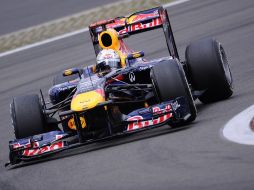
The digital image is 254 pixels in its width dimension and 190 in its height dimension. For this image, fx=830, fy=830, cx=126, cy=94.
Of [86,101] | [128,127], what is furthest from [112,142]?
[86,101]

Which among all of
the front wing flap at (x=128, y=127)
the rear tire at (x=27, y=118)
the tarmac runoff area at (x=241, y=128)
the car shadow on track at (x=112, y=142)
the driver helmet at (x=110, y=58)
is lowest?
the car shadow on track at (x=112, y=142)

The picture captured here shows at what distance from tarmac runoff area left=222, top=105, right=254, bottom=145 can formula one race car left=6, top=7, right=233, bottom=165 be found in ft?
2.07

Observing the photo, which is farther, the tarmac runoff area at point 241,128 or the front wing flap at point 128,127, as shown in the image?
the front wing flap at point 128,127

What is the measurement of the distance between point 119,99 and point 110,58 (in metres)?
1.24

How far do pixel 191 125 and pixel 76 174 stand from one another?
78.5 inches

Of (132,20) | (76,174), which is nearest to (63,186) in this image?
(76,174)

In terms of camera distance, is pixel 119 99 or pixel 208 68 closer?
pixel 119 99

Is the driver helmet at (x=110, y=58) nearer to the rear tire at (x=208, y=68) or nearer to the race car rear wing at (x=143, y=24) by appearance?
the race car rear wing at (x=143, y=24)

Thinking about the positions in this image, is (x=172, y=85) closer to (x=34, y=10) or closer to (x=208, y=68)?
(x=208, y=68)

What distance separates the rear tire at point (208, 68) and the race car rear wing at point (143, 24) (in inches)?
27.9

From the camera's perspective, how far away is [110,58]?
11.5 meters

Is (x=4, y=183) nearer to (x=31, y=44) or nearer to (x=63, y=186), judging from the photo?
(x=63, y=186)

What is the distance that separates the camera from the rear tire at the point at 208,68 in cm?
1126

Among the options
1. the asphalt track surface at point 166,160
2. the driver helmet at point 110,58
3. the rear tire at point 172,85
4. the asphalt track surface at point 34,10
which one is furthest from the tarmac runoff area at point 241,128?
the asphalt track surface at point 34,10
